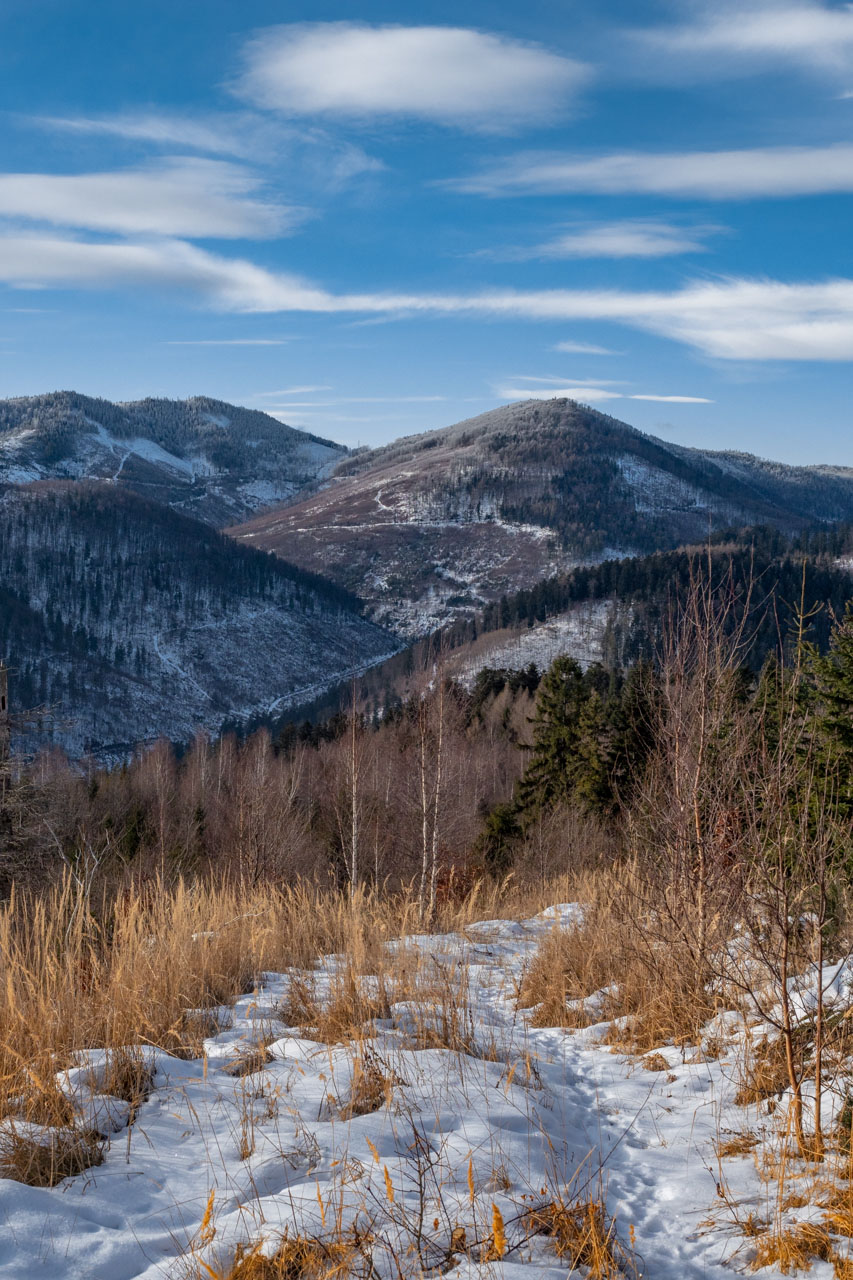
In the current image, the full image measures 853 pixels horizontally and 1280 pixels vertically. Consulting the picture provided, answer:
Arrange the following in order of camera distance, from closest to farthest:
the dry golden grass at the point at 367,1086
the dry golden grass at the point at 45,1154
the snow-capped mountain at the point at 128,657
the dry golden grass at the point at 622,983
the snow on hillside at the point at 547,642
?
the dry golden grass at the point at 45,1154 < the dry golden grass at the point at 367,1086 < the dry golden grass at the point at 622,983 < the snow on hillside at the point at 547,642 < the snow-capped mountain at the point at 128,657

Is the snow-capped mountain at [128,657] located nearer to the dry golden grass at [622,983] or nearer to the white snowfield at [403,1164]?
the dry golden grass at [622,983]

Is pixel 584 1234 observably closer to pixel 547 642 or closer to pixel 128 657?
pixel 547 642

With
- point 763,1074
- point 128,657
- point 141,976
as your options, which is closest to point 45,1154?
point 141,976

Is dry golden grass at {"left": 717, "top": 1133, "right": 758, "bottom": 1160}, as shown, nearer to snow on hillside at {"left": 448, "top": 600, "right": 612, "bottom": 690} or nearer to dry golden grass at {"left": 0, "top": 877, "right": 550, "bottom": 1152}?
dry golden grass at {"left": 0, "top": 877, "right": 550, "bottom": 1152}

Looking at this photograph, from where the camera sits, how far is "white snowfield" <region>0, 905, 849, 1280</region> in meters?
2.47

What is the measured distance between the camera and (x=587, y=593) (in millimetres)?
142750

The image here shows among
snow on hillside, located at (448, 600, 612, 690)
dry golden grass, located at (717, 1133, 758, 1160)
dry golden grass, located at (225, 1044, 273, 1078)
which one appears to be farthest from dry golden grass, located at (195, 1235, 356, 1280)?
snow on hillside, located at (448, 600, 612, 690)

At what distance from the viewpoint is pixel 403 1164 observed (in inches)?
113

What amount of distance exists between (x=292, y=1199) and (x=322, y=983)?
2492 millimetres

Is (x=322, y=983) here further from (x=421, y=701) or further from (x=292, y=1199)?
(x=421, y=701)

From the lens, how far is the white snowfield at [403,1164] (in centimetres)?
247

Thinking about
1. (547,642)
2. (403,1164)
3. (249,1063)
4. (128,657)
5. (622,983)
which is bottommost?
(128,657)

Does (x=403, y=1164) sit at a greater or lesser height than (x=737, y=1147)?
greater

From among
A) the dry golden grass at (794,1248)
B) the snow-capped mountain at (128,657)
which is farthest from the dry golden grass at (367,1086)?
the snow-capped mountain at (128,657)
